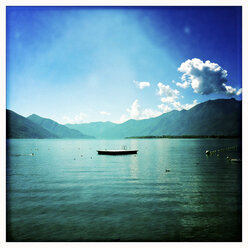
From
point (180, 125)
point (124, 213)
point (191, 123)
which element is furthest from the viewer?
point (180, 125)

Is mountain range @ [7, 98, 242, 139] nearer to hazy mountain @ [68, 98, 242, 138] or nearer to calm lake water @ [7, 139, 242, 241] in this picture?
hazy mountain @ [68, 98, 242, 138]

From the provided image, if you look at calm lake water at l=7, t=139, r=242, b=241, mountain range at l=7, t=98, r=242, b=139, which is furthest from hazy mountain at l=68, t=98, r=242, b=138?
calm lake water at l=7, t=139, r=242, b=241

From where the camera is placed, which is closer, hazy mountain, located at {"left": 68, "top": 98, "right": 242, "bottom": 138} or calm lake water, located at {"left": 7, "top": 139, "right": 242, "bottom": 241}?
calm lake water, located at {"left": 7, "top": 139, "right": 242, "bottom": 241}

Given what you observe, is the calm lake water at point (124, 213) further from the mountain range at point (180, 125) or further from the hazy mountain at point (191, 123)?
the mountain range at point (180, 125)

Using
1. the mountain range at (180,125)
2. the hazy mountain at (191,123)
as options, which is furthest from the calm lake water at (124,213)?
the mountain range at (180,125)

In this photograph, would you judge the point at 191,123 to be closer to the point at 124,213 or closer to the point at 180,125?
the point at 180,125

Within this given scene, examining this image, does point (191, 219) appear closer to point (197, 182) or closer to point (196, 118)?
point (197, 182)

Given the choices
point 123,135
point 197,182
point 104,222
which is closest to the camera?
point 104,222

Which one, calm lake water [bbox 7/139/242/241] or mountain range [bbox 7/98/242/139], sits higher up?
mountain range [bbox 7/98/242/139]

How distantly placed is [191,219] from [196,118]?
10998 centimetres

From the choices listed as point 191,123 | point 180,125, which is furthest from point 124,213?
point 180,125

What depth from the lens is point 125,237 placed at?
5195 millimetres

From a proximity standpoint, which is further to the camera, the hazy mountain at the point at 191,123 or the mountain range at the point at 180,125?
the mountain range at the point at 180,125
